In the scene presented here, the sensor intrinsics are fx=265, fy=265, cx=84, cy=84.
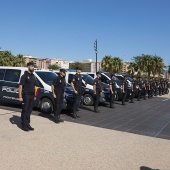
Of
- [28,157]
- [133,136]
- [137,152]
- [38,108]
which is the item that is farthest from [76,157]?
[38,108]

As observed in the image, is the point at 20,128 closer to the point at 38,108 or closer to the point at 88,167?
the point at 88,167

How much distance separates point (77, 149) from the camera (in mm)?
5500

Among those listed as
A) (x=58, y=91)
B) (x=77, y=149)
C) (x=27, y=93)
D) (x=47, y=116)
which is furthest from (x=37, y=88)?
(x=77, y=149)

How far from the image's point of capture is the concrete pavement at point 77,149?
15.0ft

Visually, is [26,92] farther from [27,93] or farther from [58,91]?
[58,91]

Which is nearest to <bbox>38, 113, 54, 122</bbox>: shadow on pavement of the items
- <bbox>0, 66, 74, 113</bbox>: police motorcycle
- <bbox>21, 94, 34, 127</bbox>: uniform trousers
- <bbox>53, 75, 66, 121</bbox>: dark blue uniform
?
<bbox>0, 66, 74, 113</bbox>: police motorcycle

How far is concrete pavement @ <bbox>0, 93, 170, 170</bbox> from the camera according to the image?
4.58m

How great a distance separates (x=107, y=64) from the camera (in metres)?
59.1

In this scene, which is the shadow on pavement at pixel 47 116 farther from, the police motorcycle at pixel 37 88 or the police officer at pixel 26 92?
the police officer at pixel 26 92

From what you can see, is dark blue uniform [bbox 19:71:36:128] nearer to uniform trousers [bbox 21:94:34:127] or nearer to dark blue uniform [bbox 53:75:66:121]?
uniform trousers [bbox 21:94:34:127]

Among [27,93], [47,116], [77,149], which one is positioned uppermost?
[27,93]

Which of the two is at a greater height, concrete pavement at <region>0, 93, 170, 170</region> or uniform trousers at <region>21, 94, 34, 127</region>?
uniform trousers at <region>21, 94, 34, 127</region>

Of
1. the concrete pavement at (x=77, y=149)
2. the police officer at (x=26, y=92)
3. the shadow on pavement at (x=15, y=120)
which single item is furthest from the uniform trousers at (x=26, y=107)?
the shadow on pavement at (x=15, y=120)

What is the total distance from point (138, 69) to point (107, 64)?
692 cm
